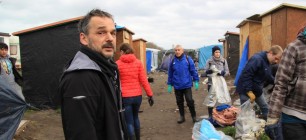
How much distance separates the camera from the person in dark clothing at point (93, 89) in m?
1.82

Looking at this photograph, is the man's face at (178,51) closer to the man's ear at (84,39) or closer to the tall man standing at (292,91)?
the tall man standing at (292,91)

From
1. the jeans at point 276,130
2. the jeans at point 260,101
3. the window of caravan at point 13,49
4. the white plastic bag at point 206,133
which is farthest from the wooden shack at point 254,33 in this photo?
the window of caravan at point 13,49

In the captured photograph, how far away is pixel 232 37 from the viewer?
19.0m

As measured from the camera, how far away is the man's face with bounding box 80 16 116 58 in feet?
6.78

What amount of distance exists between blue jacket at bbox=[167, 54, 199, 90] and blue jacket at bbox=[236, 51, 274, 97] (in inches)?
64.2

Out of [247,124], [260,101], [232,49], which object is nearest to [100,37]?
[247,124]

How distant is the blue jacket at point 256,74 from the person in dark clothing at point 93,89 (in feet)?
13.2

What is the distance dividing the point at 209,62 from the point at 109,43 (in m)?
6.14

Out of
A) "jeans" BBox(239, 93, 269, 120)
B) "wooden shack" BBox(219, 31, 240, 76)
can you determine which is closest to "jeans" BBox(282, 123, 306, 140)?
"jeans" BBox(239, 93, 269, 120)

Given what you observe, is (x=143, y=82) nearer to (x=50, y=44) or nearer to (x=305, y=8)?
(x=305, y=8)

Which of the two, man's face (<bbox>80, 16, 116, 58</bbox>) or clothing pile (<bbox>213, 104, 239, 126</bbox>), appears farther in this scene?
clothing pile (<bbox>213, 104, 239, 126</bbox>)

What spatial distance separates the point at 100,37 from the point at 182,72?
551cm

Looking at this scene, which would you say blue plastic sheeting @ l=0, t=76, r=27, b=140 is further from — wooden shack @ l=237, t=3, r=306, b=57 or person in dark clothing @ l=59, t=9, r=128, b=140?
wooden shack @ l=237, t=3, r=306, b=57

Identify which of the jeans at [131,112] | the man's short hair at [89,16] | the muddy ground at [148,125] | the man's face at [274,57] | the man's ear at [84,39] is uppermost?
the man's short hair at [89,16]
